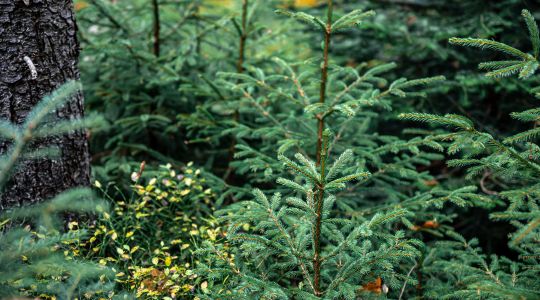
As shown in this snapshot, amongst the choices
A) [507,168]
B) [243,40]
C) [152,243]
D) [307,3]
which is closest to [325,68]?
[243,40]

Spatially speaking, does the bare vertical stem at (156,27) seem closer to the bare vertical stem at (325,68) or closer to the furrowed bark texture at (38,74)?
the furrowed bark texture at (38,74)

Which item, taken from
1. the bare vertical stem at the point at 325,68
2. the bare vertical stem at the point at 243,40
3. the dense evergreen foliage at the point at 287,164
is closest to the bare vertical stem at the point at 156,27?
the dense evergreen foliage at the point at 287,164

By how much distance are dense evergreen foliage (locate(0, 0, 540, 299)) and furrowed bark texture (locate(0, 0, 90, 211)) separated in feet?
0.43

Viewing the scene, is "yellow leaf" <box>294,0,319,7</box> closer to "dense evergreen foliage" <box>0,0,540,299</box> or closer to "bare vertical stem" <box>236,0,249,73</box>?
"dense evergreen foliage" <box>0,0,540,299</box>

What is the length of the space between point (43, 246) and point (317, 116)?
5.07 ft

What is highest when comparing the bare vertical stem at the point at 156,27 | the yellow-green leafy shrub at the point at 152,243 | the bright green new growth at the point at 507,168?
the bare vertical stem at the point at 156,27

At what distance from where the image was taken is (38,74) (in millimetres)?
2164

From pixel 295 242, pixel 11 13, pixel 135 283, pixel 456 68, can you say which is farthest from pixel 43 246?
pixel 456 68

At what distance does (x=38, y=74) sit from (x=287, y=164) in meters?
1.35

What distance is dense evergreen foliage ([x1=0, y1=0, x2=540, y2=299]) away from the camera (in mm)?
1836

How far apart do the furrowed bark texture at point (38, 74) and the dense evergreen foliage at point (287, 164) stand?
5.1 inches

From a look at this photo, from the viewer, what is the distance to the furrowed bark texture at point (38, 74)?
208 cm

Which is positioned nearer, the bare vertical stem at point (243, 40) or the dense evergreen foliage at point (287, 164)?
the dense evergreen foliage at point (287, 164)

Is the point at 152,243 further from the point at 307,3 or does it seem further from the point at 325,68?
the point at 307,3
